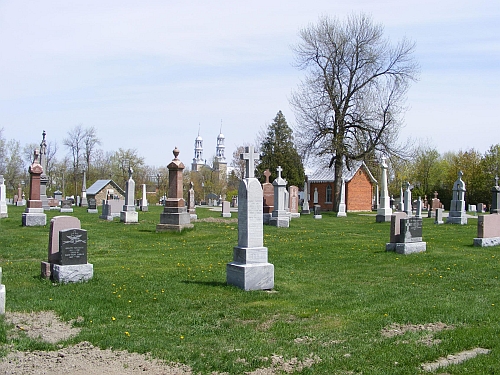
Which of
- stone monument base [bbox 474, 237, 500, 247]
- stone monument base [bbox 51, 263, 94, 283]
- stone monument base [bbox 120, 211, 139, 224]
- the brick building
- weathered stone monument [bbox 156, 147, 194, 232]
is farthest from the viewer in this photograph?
the brick building

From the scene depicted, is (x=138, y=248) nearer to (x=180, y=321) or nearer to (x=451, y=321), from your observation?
(x=180, y=321)

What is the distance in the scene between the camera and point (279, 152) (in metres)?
66.4

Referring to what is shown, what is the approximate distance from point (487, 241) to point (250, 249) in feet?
33.5

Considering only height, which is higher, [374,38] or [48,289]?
[374,38]

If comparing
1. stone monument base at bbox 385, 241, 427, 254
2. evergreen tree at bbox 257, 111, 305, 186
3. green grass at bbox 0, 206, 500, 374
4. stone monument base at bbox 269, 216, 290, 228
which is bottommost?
green grass at bbox 0, 206, 500, 374

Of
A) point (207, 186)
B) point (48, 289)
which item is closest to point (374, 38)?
point (48, 289)

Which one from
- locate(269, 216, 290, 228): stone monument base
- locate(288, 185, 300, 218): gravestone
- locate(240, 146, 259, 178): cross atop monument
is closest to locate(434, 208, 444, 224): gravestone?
locate(269, 216, 290, 228): stone monument base

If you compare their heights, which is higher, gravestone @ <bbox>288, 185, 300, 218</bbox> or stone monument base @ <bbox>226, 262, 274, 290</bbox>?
gravestone @ <bbox>288, 185, 300, 218</bbox>

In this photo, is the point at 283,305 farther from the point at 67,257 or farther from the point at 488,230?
the point at 488,230

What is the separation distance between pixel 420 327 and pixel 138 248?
10.9 metres

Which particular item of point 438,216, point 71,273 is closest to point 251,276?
point 71,273

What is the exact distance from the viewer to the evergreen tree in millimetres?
65750

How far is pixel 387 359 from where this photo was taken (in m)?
6.04

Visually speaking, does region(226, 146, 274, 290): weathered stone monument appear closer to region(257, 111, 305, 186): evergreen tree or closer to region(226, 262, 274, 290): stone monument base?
region(226, 262, 274, 290): stone monument base
